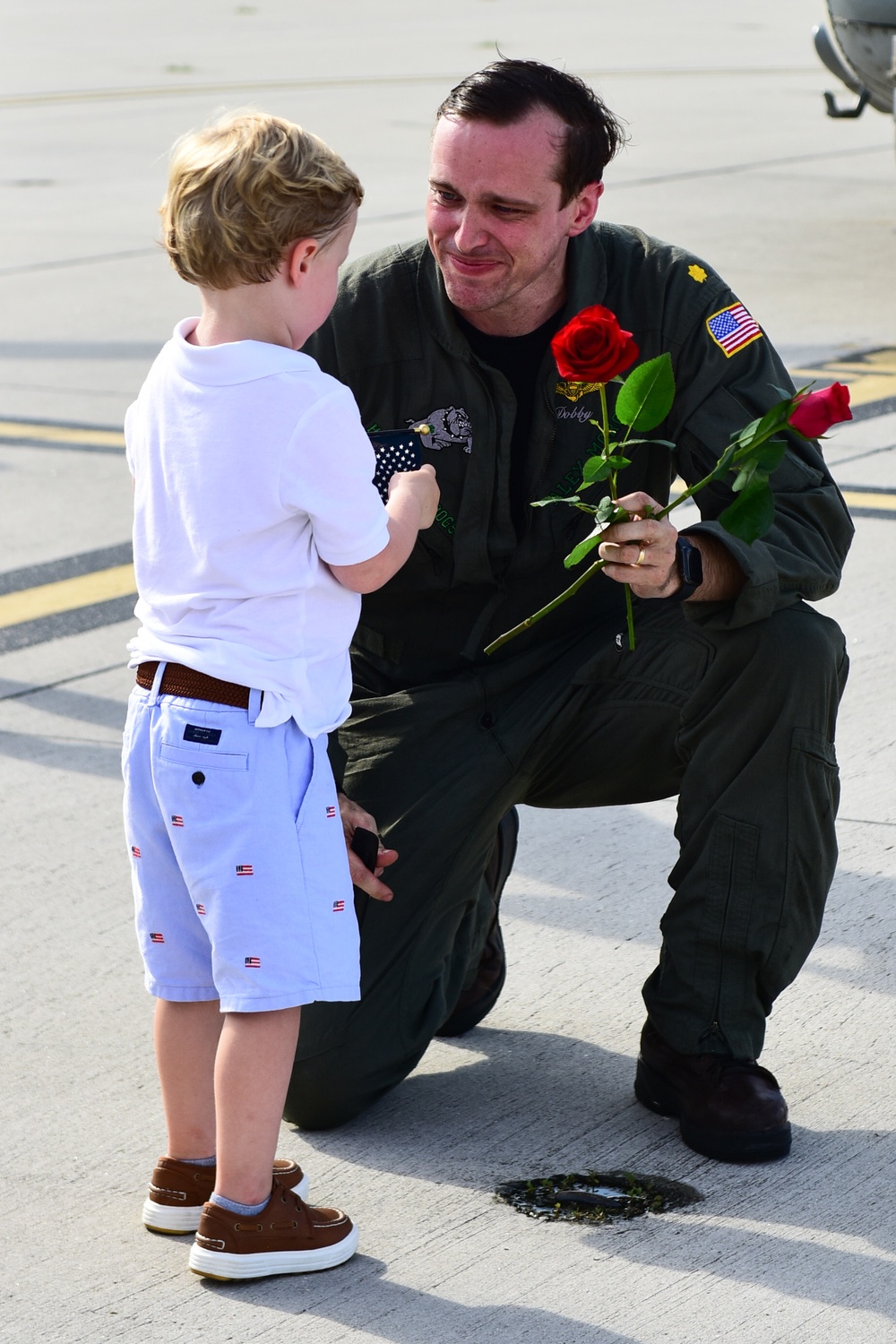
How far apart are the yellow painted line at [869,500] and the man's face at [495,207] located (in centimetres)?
318

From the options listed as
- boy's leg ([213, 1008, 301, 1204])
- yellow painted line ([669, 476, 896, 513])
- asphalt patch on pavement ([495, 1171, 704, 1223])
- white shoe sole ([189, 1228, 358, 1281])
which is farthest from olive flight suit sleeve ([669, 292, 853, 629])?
yellow painted line ([669, 476, 896, 513])

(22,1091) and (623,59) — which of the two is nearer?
(22,1091)

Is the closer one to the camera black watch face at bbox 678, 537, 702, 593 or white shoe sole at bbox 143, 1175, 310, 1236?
white shoe sole at bbox 143, 1175, 310, 1236

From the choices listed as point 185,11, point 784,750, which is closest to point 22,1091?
point 784,750

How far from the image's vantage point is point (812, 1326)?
224 centimetres

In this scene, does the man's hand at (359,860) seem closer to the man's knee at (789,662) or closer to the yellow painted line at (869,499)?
the man's knee at (789,662)

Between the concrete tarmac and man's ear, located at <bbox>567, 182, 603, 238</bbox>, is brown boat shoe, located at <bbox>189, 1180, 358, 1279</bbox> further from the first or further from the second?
man's ear, located at <bbox>567, 182, 603, 238</bbox>

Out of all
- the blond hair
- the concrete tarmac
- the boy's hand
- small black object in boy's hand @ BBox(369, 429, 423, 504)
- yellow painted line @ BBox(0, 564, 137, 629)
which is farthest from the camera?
yellow painted line @ BBox(0, 564, 137, 629)

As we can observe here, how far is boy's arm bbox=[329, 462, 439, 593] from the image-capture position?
233cm

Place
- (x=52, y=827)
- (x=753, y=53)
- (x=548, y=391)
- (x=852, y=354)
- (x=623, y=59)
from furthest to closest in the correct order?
(x=753, y=53) → (x=623, y=59) → (x=852, y=354) → (x=52, y=827) → (x=548, y=391)

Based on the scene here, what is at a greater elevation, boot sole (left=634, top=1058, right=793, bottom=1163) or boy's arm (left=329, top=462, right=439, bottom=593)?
boy's arm (left=329, top=462, right=439, bottom=593)

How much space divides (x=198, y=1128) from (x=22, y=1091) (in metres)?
0.48

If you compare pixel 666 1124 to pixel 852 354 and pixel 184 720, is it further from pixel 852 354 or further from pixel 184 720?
pixel 852 354

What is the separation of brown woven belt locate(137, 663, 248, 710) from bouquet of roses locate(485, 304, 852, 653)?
47 centimetres
